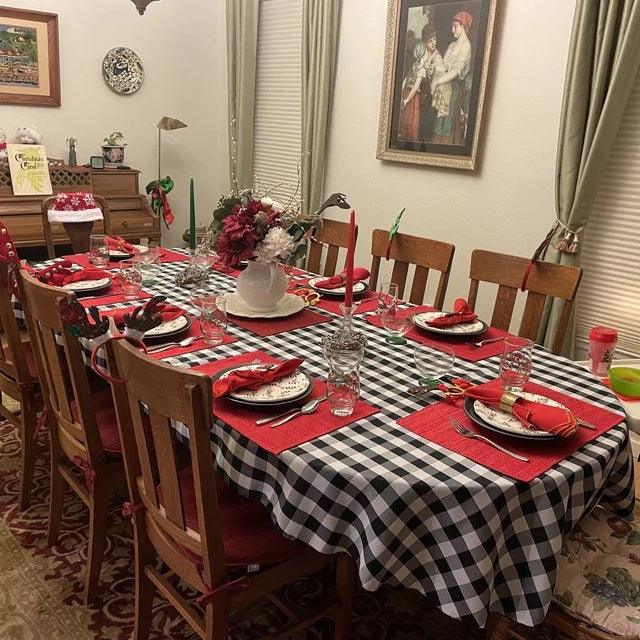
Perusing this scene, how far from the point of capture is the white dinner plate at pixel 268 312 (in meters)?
2.01

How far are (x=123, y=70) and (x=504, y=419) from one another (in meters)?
3.90

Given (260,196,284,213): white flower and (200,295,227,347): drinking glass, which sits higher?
(260,196,284,213): white flower

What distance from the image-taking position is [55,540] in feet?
6.75

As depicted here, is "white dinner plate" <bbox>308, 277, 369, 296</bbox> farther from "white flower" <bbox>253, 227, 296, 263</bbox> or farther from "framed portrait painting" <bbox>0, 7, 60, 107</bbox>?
"framed portrait painting" <bbox>0, 7, 60, 107</bbox>

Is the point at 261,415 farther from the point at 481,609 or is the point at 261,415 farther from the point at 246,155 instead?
the point at 246,155

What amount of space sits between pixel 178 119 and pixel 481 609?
423cm

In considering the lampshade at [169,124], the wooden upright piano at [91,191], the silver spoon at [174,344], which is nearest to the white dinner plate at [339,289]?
the silver spoon at [174,344]

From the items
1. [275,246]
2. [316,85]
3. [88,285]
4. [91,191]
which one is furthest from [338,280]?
[91,191]

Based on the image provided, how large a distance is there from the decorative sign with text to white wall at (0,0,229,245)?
32 cm

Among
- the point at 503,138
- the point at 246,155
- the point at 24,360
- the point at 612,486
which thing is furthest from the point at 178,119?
the point at 612,486

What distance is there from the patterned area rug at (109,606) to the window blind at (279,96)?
2.75 m

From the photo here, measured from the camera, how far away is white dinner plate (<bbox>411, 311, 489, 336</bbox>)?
1.91 metres

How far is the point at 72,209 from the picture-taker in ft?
9.69

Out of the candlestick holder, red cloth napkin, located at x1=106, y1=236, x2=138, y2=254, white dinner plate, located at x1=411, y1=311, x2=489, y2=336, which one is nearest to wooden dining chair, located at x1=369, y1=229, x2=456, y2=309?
white dinner plate, located at x1=411, y1=311, x2=489, y2=336
